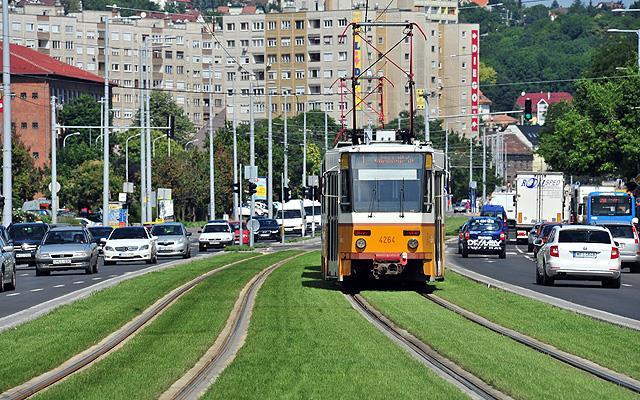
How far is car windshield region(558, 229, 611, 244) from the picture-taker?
124 ft

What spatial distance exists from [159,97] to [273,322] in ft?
557

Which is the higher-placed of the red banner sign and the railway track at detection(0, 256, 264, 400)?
the red banner sign

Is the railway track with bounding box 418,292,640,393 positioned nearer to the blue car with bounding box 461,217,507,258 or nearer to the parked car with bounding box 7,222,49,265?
the parked car with bounding box 7,222,49,265

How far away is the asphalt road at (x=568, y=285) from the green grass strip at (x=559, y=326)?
1.51m

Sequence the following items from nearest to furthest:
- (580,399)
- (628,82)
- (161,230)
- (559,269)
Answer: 1. (580,399)
2. (559,269)
3. (161,230)
4. (628,82)

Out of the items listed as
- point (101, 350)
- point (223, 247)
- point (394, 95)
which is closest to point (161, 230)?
point (223, 247)

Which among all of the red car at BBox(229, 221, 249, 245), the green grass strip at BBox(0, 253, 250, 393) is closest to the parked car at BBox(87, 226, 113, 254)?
the red car at BBox(229, 221, 249, 245)

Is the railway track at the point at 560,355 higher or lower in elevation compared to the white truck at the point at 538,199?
lower

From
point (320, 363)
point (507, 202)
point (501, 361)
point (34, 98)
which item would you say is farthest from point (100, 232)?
point (34, 98)

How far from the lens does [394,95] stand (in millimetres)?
180500

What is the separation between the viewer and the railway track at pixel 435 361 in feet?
47.8

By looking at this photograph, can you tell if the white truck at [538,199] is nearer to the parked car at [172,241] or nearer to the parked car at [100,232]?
the parked car at [100,232]

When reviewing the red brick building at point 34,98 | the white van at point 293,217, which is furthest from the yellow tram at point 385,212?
the red brick building at point 34,98

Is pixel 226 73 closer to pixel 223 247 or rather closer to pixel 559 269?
pixel 223 247
